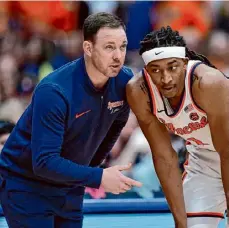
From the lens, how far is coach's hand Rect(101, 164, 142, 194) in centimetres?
359

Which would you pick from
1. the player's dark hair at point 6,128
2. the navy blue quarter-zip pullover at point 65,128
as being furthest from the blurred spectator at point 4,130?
the navy blue quarter-zip pullover at point 65,128

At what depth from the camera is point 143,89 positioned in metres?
3.97

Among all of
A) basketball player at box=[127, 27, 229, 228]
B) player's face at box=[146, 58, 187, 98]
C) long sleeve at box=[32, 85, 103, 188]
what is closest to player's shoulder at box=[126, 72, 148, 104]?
basketball player at box=[127, 27, 229, 228]

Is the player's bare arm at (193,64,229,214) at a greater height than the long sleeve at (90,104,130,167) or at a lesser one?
greater

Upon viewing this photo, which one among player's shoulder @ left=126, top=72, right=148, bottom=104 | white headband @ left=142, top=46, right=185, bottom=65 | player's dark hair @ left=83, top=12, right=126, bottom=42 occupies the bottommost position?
player's shoulder @ left=126, top=72, right=148, bottom=104

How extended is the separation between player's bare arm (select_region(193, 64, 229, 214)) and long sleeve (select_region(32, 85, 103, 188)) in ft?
→ 1.98

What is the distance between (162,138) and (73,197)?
0.54 m

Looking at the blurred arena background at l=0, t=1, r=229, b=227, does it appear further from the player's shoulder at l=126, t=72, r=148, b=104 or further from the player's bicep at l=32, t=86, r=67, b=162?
the player's bicep at l=32, t=86, r=67, b=162

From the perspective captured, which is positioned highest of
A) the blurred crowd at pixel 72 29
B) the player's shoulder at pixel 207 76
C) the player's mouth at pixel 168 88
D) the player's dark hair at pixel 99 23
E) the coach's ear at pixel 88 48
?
the player's dark hair at pixel 99 23

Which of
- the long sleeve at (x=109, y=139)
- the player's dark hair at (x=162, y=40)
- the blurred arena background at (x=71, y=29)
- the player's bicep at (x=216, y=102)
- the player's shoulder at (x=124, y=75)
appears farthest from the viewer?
the blurred arena background at (x=71, y=29)

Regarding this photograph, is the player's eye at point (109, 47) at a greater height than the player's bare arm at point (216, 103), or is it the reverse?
the player's eye at point (109, 47)

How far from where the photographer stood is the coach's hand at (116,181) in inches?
141

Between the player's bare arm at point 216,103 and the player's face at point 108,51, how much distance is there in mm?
387

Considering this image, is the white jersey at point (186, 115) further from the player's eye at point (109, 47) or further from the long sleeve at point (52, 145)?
the long sleeve at point (52, 145)
